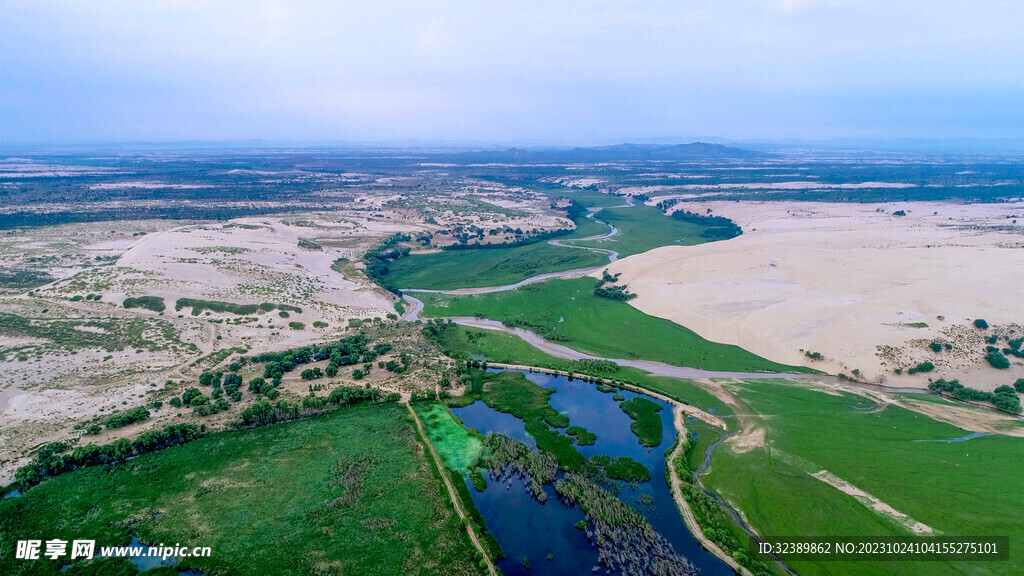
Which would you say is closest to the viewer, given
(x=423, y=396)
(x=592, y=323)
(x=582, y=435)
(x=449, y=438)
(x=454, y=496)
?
(x=454, y=496)

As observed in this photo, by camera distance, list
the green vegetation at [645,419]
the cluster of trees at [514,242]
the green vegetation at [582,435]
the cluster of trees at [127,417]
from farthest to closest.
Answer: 1. the cluster of trees at [514,242]
2. the green vegetation at [645,419]
3. the green vegetation at [582,435]
4. the cluster of trees at [127,417]

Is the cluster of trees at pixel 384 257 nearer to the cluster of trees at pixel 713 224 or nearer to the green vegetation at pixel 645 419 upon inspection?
the green vegetation at pixel 645 419

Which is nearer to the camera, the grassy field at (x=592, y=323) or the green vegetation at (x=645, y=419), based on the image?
the green vegetation at (x=645, y=419)

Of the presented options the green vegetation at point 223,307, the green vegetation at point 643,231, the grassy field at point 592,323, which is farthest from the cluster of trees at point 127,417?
the green vegetation at point 643,231

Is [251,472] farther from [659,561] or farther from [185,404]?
[659,561]

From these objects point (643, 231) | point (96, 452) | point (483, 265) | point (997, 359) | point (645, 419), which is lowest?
point (645, 419)

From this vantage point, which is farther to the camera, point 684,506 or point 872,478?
point 872,478

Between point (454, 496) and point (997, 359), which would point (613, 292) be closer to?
point (997, 359)

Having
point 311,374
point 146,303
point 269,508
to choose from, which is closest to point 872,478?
point 269,508
